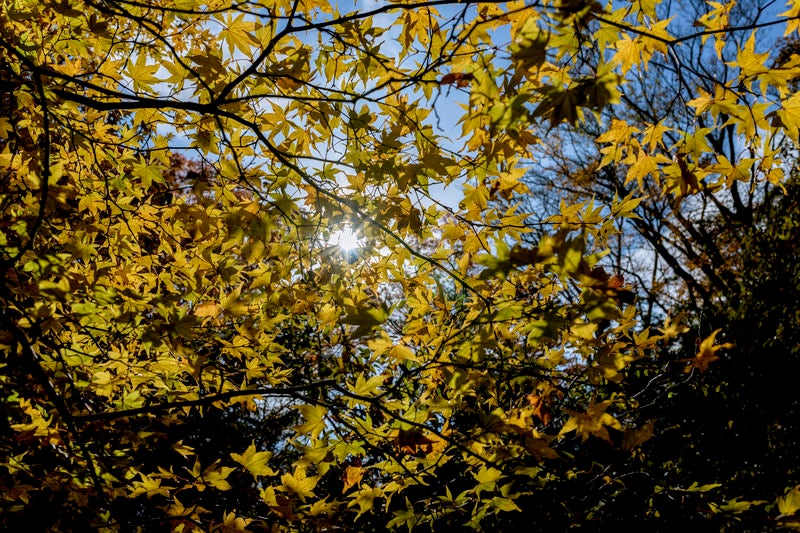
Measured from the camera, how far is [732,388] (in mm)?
4297

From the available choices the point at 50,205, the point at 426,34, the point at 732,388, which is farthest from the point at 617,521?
the point at 50,205

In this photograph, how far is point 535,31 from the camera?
105 cm

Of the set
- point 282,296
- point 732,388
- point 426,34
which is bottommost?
point 732,388

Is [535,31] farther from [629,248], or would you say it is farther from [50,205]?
[629,248]

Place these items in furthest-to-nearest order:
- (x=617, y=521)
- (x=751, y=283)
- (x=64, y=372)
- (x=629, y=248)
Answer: (x=629, y=248) → (x=751, y=283) → (x=617, y=521) → (x=64, y=372)

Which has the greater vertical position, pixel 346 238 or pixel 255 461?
pixel 346 238

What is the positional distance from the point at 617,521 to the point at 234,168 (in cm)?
344

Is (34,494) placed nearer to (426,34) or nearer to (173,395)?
(173,395)

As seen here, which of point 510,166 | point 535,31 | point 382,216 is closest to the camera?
point 535,31

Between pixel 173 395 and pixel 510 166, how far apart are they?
1.70 m

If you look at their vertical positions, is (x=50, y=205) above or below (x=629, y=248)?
below

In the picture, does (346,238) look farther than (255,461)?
Yes

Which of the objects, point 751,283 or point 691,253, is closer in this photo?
point 751,283

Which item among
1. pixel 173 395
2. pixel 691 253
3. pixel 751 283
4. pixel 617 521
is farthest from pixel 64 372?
pixel 691 253
